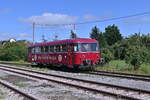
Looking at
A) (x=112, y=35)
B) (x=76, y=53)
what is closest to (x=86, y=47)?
(x=76, y=53)

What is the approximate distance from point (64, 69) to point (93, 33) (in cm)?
9973

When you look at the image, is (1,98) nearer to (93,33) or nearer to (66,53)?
(66,53)

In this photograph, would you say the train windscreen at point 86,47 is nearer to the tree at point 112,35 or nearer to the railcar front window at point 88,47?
the railcar front window at point 88,47

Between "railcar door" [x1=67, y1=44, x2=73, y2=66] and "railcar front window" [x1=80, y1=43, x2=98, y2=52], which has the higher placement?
"railcar front window" [x1=80, y1=43, x2=98, y2=52]

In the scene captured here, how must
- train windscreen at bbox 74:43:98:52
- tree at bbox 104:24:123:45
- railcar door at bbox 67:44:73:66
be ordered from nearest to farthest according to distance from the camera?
train windscreen at bbox 74:43:98:52, railcar door at bbox 67:44:73:66, tree at bbox 104:24:123:45

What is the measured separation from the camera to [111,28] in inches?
5079

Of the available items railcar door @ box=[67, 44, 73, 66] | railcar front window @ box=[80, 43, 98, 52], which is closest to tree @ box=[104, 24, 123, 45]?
railcar front window @ box=[80, 43, 98, 52]

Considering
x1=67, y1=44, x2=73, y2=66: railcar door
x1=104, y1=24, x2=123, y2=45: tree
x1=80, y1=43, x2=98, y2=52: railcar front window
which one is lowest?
x1=67, y1=44, x2=73, y2=66: railcar door

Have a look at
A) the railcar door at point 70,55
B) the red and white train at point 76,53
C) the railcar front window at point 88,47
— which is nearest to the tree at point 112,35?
the red and white train at point 76,53

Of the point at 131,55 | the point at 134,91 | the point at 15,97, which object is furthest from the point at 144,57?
the point at 15,97

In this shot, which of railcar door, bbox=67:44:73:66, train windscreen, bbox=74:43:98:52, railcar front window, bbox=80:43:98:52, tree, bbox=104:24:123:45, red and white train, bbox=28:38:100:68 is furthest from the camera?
tree, bbox=104:24:123:45

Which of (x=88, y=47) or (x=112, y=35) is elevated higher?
(x=112, y=35)

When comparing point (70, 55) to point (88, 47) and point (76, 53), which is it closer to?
point (76, 53)

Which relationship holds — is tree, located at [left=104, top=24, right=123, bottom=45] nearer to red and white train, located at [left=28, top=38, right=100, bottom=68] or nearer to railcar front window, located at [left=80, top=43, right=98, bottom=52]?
red and white train, located at [left=28, top=38, right=100, bottom=68]
